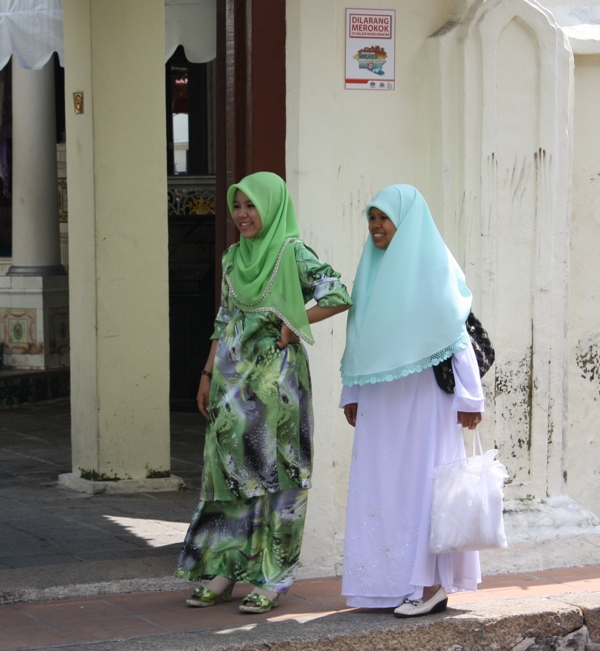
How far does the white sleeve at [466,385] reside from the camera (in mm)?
4551

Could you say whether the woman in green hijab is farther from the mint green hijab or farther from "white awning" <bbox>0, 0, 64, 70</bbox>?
"white awning" <bbox>0, 0, 64, 70</bbox>

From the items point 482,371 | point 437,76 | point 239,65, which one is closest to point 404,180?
point 437,76

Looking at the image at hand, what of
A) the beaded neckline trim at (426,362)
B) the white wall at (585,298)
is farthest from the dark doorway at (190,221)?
the beaded neckline trim at (426,362)

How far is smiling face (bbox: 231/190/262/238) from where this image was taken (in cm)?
479

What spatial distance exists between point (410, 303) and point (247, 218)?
0.71 meters

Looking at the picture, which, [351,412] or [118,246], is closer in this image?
[351,412]

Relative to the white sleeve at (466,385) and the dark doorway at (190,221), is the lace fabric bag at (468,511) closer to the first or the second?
the white sleeve at (466,385)

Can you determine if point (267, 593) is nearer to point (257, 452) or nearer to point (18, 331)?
point (257, 452)

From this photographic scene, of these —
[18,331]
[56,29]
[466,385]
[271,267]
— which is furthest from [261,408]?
[18,331]

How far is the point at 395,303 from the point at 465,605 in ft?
4.25

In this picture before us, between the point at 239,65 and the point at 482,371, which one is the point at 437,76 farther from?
the point at 482,371

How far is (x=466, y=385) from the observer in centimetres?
457

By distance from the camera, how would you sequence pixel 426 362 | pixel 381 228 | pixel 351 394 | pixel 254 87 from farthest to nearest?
pixel 254 87 < pixel 351 394 < pixel 381 228 < pixel 426 362

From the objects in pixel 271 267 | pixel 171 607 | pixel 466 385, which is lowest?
pixel 171 607
